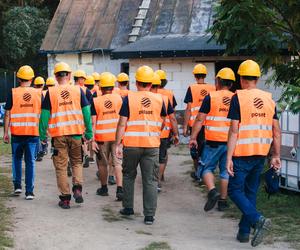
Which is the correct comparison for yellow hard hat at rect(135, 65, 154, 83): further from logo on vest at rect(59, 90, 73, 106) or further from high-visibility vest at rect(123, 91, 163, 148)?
logo on vest at rect(59, 90, 73, 106)

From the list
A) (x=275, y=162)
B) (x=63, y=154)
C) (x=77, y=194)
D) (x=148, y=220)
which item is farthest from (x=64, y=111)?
(x=275, y=162)

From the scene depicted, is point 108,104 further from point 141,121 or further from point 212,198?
point 212,198

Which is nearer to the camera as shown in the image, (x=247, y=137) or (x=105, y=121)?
(x=247, y=137)

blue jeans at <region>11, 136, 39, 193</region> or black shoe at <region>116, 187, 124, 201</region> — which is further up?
blue jeans at <region>11, 136, 39, 193</region>

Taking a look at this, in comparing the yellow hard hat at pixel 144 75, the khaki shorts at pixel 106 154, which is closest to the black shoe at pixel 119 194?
the khaki shorts at pixel 106 154

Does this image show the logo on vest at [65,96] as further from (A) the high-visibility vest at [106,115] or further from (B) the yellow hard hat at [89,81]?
(B) the yellow hard hat at [89,81]

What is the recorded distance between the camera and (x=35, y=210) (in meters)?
8.38

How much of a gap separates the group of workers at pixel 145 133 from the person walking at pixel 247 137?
0.04 feet

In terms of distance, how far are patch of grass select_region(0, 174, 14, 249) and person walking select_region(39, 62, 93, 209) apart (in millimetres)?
849

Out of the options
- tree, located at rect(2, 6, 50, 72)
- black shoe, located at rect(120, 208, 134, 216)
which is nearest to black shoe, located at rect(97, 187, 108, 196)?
black shoe, located at rect(120, 208, 134, 216)

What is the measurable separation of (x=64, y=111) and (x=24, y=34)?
20.2 meters

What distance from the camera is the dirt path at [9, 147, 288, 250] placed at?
22.4 feet

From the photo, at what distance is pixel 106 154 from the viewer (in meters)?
9.72

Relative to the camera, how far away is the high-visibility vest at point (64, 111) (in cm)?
848
